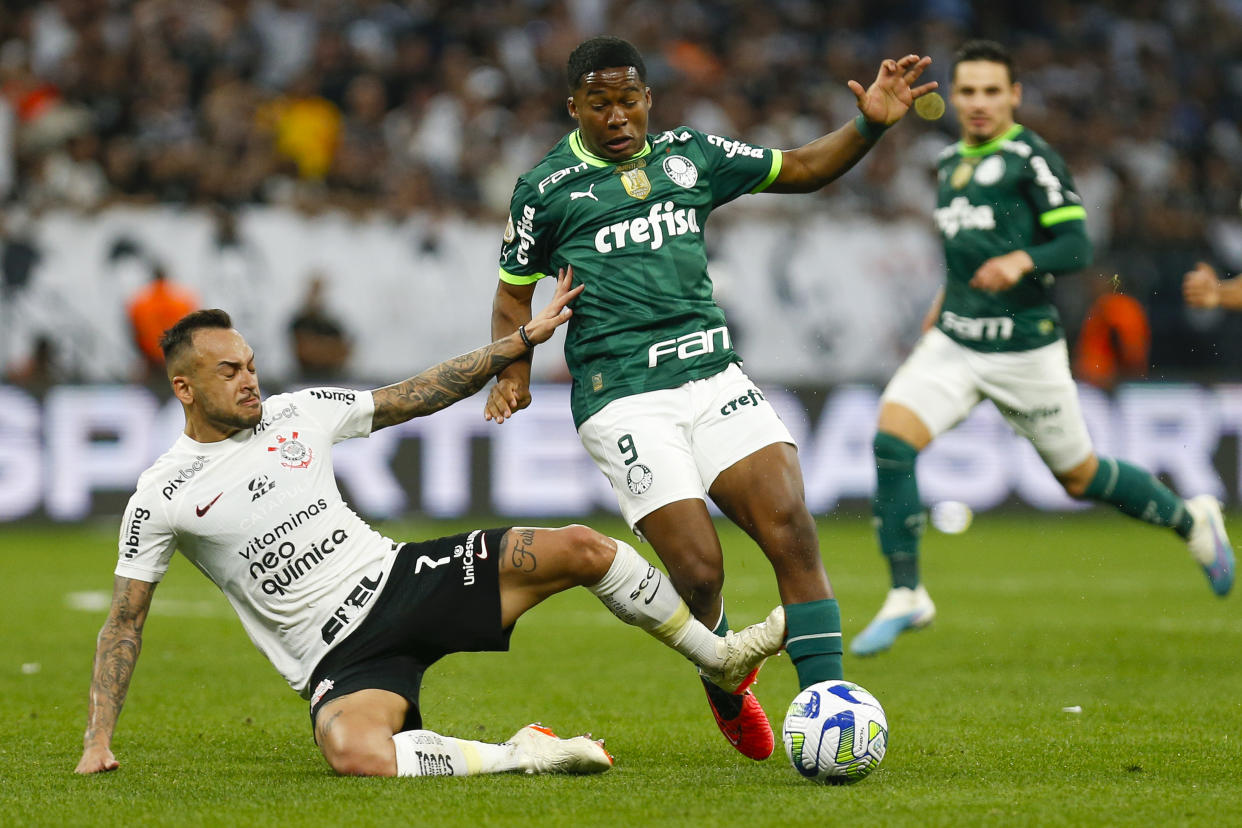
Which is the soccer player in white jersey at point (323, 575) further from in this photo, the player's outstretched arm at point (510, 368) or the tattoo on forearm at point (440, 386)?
the player's outstretched arm at point (510, 368)

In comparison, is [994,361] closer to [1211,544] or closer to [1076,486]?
[1076,486]

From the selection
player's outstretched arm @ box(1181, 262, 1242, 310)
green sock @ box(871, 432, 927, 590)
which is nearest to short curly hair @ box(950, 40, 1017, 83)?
player's outstretched arm @ box(1181, 262, 1242, 310)

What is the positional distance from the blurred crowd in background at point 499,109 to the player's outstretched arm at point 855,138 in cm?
937

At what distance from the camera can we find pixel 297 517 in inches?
216

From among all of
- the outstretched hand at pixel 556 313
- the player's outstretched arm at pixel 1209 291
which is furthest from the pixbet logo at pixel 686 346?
the player's outstretched arm at pixel 1209 291

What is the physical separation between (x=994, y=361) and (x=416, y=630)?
386 cm

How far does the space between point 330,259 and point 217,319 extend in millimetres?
9274

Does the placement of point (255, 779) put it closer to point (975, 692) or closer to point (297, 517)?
→ point (297, 517)

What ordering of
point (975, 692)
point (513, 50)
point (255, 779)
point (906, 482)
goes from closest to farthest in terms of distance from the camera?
point (255, 779) < point (975, 692) < point (906, 482) < point (513, 50)

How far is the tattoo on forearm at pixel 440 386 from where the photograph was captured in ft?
18.8

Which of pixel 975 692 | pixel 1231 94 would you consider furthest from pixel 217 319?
pixel 1231 94

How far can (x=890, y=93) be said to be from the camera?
5.96 m

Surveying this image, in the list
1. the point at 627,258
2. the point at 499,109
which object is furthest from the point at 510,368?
the point at 499,109

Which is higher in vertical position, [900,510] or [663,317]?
[663,317]
